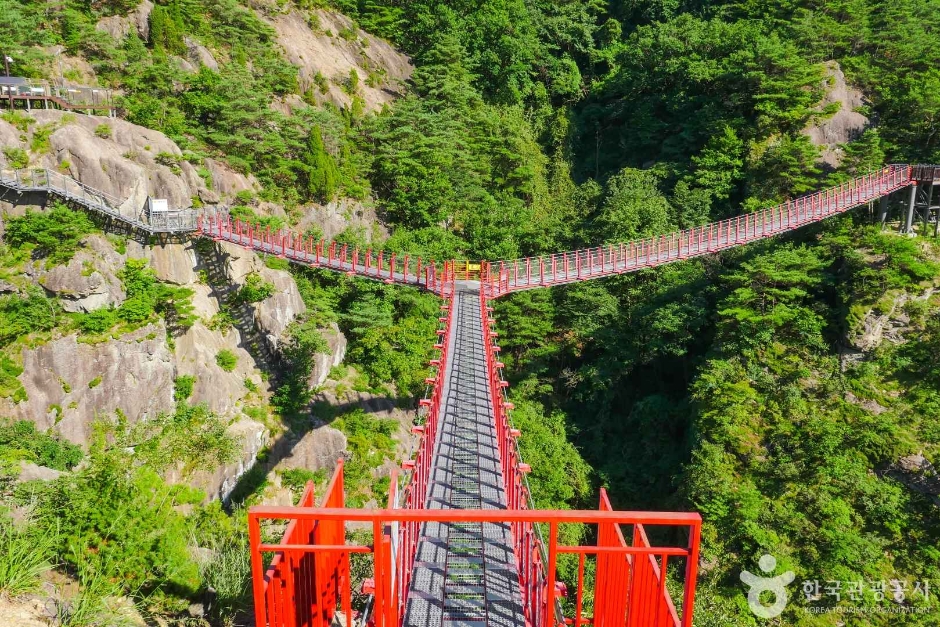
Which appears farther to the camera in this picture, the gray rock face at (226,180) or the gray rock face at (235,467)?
the gray rock face at (226,180)

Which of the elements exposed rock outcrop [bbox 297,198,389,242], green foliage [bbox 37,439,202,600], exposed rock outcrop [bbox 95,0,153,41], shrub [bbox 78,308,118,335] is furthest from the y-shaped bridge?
exposed rock outcrop [bbox 95,0,153,41]

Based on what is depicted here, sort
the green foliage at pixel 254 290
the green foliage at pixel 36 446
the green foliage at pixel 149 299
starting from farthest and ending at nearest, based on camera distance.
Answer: the green foliage at pixel 254 290
the green foliage at pixel 149 299
the green foliage at pixel 36 446

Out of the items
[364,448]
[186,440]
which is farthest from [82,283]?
[364,448]

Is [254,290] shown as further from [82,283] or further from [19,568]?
[19,568]

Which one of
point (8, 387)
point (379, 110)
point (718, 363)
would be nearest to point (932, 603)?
point (718, 363)

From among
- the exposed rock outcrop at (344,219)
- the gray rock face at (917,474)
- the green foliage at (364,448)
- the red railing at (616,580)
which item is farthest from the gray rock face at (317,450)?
the gray rock face at (917,474)

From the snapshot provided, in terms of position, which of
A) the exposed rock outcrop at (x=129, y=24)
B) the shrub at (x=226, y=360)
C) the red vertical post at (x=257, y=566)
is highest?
the exposed rock outcrop at (x=129, y=24)

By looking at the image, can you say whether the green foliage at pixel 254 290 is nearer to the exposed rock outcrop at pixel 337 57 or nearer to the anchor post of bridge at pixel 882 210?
the exposed rock outcrop at pixel 337 57
